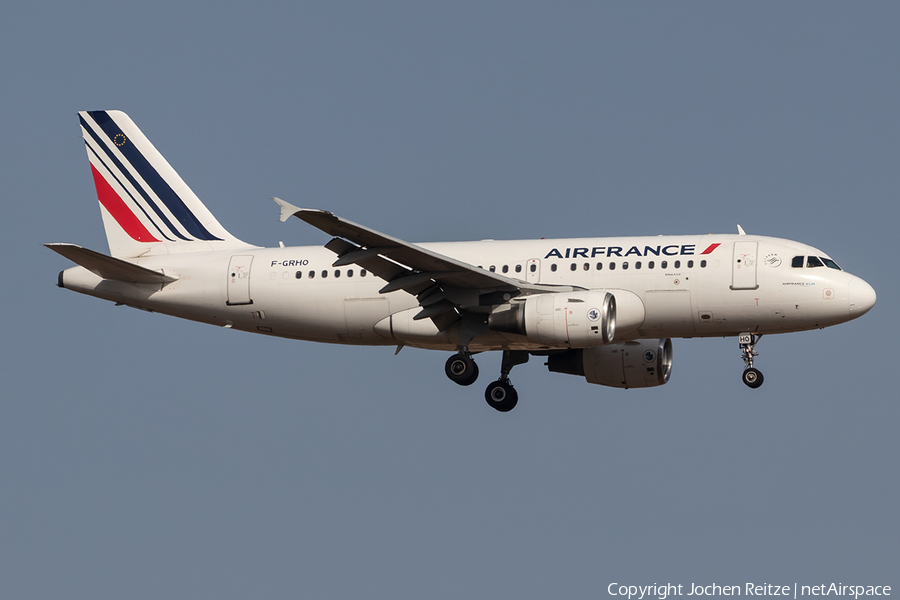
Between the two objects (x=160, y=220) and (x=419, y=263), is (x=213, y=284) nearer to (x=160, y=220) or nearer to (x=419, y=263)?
(x=160, y=220)

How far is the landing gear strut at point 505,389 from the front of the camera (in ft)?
129

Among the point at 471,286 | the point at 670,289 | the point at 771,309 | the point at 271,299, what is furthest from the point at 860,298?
the point at 271,299

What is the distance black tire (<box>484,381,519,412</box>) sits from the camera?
39.5 metres

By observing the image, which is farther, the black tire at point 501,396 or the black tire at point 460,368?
the black tire at point 501,396

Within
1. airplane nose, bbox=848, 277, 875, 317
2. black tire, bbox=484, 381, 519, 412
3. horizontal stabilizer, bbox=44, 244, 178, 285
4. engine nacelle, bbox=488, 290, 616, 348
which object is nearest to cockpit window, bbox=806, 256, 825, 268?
airplane nose, bbox=848, 277, 875, 317

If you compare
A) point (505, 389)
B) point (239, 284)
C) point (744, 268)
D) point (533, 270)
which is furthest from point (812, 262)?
point (239, 284)

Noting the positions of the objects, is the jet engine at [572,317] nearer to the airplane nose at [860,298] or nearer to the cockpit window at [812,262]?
the cockpit window at [812,262]

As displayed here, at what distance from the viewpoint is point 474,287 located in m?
35.7

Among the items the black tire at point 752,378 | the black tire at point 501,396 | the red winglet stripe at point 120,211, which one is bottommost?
the black tire at point 501,396

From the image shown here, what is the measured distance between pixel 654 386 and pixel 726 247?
22.5 ft

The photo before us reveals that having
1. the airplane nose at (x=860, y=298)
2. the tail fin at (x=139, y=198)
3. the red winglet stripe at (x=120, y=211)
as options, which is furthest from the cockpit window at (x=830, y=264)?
the red winglet stripe at (x=120, y=211)

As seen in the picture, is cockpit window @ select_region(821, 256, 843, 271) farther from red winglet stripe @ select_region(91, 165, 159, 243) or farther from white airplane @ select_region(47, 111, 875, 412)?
red winglet stripe @ select_region(91, 165, 159, 243)

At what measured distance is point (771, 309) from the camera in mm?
34906

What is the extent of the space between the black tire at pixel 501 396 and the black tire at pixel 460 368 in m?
2.02
